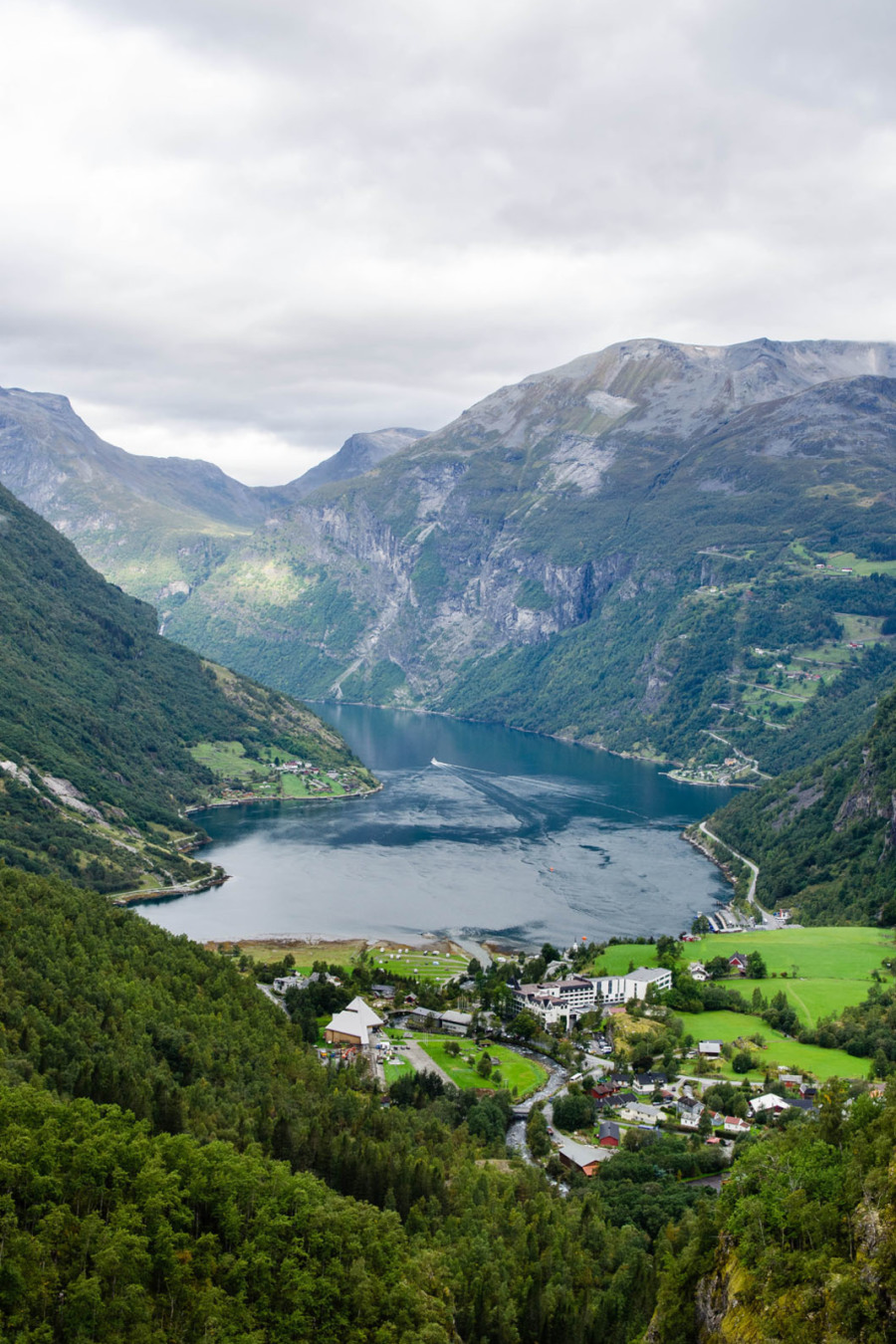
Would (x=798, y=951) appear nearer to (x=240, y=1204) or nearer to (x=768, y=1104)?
(x=768, y=1104)

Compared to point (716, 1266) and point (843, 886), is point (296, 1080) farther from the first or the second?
point (843, 886)

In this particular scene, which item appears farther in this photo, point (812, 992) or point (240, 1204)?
point (812, 992)

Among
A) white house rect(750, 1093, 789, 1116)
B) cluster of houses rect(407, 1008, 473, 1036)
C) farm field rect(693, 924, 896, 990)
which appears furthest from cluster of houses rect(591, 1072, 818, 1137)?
farm field rect(693, 924, 896, 990)


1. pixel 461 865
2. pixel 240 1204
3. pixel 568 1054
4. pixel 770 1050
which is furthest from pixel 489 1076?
pixel 461 865

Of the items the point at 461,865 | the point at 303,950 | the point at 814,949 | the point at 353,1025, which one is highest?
the point at 814,949

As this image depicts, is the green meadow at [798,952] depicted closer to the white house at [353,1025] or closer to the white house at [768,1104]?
the white house at [353,1025]

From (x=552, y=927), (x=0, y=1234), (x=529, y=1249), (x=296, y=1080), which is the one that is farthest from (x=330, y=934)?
(x=0, y=1234)

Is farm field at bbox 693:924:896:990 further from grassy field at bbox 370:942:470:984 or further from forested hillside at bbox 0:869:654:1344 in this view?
forested hillside at bbox 0:869:654:1344
